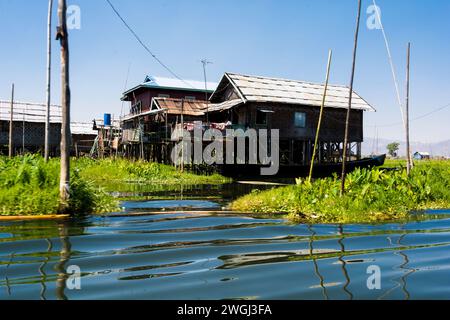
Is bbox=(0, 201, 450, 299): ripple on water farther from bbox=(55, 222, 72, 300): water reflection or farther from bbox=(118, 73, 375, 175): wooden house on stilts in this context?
bbox=(118, 73, 375, 175): wooden house on stilts

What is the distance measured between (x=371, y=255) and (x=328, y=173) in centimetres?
2385

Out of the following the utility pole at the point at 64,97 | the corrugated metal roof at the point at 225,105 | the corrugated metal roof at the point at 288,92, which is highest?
the corrugated metal roof at the point at 288,92

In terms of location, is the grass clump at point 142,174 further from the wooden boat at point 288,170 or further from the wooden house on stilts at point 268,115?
the wooden house on stilts at point 268,115

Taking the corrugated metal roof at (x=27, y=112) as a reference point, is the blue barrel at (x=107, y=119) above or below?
below

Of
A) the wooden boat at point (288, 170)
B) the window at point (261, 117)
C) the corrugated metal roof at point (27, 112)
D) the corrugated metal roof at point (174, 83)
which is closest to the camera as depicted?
the wooden boat at point (288, 170)

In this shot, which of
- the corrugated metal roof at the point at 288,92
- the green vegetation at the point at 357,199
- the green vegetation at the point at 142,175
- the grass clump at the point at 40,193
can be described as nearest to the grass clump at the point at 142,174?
the green vegetation at the point at 142,175

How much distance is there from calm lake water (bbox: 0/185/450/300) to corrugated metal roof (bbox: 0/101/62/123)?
96.0 ft

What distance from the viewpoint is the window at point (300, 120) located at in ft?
99.3

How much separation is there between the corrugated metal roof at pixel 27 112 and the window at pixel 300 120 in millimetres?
20228

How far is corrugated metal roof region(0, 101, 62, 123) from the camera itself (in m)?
35.1

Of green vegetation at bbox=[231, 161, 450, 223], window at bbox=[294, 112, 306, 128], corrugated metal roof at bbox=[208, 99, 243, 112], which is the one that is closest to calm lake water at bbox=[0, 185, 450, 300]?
green vegetation at bbox=[231, 161, 450, 223]

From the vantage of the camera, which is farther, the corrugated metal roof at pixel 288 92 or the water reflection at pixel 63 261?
the corrugated metal roof at pixel 288 92
